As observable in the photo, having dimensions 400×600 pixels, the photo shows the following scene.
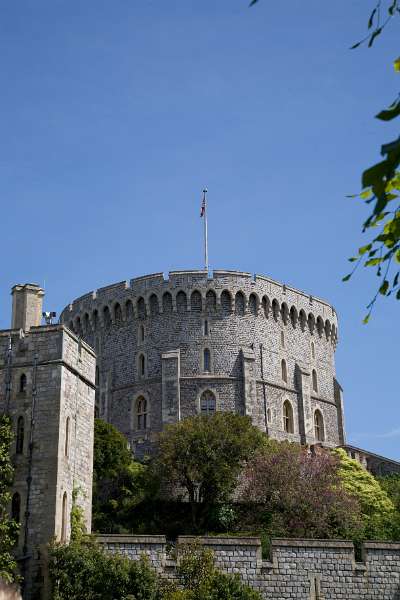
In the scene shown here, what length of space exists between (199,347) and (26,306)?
3117cm

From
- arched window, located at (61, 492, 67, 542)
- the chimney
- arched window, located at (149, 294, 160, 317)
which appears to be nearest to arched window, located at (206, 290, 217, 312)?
arched window, located at (149, 294, 160, 317)

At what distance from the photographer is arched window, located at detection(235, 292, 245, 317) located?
6025cm

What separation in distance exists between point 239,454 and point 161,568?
2112 cm

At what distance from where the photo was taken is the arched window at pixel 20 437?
2583cm

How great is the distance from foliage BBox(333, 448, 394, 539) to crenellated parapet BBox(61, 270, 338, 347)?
1191cm

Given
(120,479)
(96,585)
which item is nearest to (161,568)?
(96,585)

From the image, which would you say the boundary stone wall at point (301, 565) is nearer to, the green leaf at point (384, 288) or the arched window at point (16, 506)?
the arched window at point (16, 506)

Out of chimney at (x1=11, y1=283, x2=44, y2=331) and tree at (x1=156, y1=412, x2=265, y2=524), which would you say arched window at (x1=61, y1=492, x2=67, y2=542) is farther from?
tree at (x1=156, y1=412, x2=265, y2=524)

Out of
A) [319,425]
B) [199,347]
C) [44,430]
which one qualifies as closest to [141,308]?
[199,347]

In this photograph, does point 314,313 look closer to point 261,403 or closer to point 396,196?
point 261,403

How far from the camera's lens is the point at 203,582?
22.9 meters

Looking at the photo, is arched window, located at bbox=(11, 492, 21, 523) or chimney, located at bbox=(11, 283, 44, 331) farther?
chimney, located at bbox=(11, 283, 44, 331)

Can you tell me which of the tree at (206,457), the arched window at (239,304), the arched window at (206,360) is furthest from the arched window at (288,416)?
the tree at (206,457)

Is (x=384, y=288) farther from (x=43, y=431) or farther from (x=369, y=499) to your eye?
(x=369, y=499)
